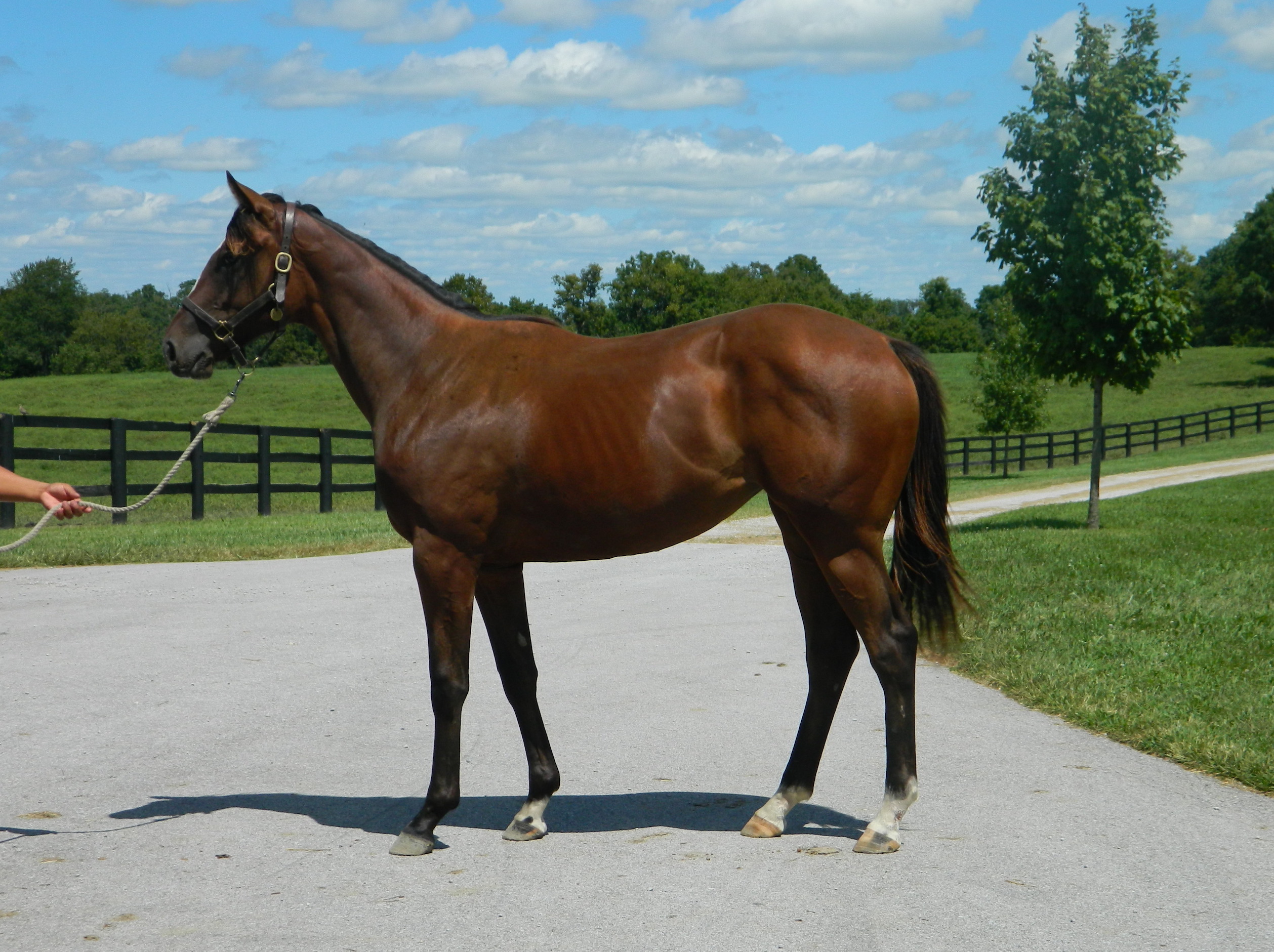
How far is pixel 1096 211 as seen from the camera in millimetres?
14719

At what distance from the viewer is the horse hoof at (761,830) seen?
4.27 metres

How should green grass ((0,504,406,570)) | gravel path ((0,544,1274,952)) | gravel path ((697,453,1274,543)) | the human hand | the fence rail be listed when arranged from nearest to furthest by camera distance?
gravel path ((0,544,1274,952)) → the human hand → green grass ((0,504,406,570)) → gravel path ((697,453,1274,543)) → the fence rail

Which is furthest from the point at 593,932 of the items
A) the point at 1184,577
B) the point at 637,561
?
the point at 637,561

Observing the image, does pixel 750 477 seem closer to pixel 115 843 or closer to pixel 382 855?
pixel 382 855

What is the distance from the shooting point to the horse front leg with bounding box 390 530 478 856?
432 cm

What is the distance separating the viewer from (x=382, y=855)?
4117 millimetres

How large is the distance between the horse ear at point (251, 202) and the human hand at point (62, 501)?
131 centimetres

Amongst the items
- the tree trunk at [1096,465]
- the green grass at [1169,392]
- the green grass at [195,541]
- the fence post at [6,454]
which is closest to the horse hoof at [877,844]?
the green grass at [195,541]

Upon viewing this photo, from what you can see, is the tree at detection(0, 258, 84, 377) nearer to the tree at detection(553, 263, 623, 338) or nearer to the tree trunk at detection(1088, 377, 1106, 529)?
the tree at detection(553, 263, 623, 338)

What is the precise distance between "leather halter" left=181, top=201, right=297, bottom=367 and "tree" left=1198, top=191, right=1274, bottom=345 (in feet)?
239

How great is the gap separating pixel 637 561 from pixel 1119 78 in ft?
28.4

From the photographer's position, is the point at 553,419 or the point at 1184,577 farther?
the point at 1184,577

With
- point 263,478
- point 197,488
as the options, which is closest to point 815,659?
point 197,488

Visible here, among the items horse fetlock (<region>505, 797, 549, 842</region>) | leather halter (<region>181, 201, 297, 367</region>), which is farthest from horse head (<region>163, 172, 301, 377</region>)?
horse fetlock (<region>505, 797, 549, 842</region>)
